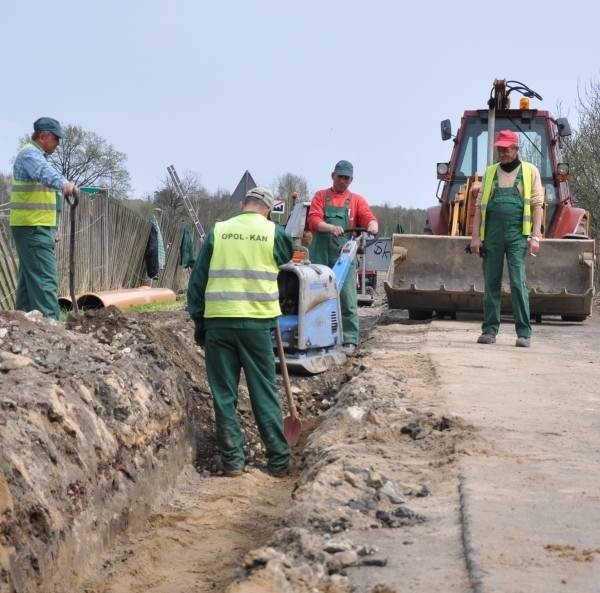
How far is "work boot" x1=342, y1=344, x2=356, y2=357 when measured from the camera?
10.7 metres

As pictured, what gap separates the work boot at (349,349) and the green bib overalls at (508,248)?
1.39 meters

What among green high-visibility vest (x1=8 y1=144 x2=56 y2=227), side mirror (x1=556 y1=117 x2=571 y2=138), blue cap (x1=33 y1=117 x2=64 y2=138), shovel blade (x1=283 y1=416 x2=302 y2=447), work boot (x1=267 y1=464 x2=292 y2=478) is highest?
side mirror (x1=556 y1=117 x2=571 y2=138)

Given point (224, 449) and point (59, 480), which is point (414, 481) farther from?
point (224, 449)

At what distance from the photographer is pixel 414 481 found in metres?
5.31

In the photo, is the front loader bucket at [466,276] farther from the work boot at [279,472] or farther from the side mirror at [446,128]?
the work boot at [279,472]

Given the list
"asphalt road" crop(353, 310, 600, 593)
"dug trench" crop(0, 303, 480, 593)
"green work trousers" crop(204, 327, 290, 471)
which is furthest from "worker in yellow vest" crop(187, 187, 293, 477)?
"asphalt road" crop(353, 310, 600, 593)

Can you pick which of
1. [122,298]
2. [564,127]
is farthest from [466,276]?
[122,298]

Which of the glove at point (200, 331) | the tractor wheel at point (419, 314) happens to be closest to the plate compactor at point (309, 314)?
the glove at point (200, 331)

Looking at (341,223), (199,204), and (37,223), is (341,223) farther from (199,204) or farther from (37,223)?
(199,204)

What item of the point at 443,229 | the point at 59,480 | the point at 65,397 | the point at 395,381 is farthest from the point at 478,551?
the point at 443,229

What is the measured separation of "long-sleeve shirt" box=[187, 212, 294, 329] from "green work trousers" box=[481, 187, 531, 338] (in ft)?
12.9

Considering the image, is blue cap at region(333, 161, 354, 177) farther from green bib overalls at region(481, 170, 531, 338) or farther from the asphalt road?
the asphalt road

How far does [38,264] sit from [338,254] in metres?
3.54

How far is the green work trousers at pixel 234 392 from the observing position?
714cm
